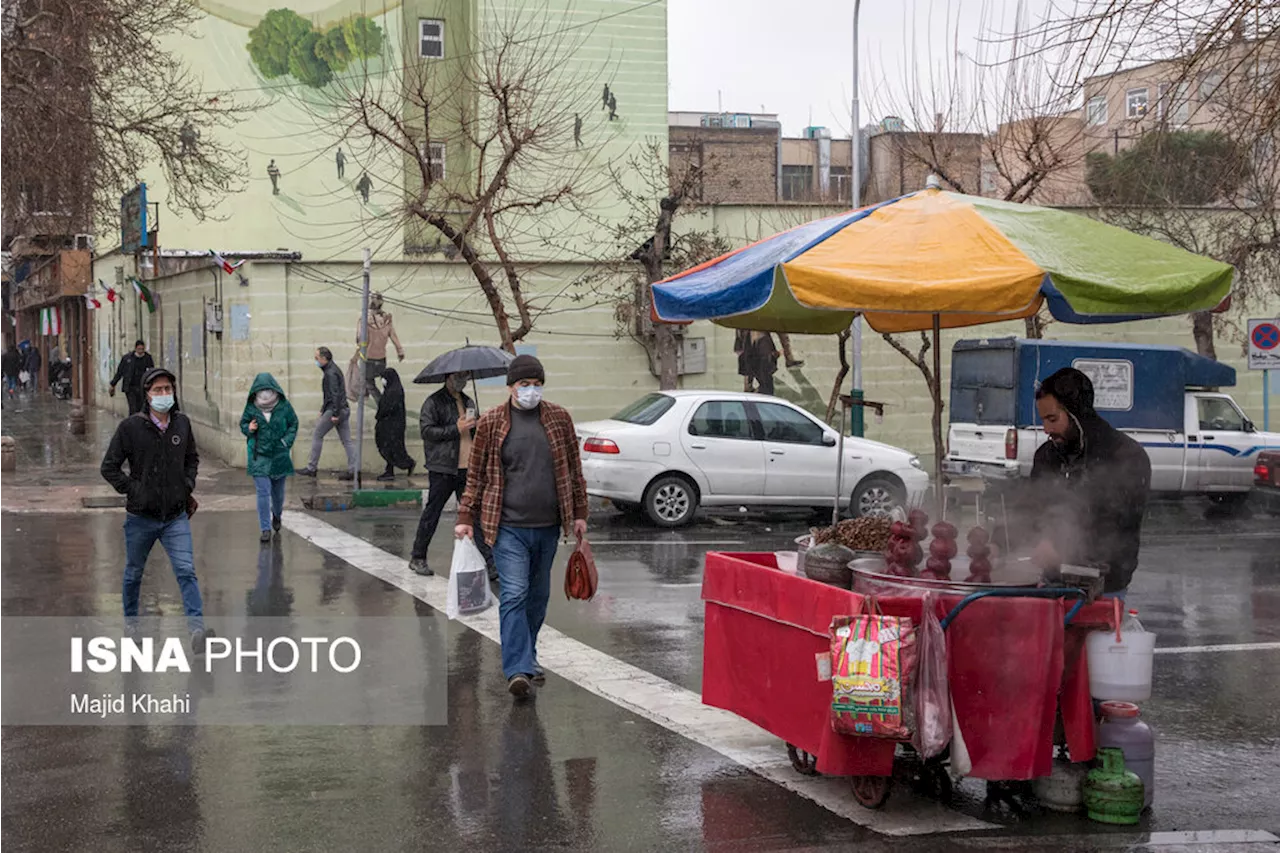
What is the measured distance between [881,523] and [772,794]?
1370 millimetres

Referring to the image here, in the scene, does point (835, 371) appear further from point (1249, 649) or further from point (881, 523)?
point (881, 523)

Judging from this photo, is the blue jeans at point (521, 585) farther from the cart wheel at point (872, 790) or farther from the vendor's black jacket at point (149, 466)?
the cart wheel at point (872, 790)

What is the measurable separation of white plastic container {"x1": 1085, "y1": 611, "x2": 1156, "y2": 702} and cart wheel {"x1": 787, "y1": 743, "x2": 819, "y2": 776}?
4.27ft

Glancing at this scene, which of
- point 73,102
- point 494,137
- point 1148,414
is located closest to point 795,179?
point 494,137

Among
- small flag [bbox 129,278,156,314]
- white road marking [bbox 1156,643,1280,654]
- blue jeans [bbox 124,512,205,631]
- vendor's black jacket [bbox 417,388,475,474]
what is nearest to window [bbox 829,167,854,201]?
small flag [bbox 129,278,156,314]

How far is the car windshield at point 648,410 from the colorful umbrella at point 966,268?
9451 mm

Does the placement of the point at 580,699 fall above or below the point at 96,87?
below

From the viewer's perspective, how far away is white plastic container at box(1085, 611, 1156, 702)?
6.24m

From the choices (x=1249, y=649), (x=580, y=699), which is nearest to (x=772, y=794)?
(x=580, y=699)

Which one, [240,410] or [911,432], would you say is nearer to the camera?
[240,410]

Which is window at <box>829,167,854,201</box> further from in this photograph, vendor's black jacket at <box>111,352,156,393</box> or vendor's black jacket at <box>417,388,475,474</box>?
vendor's black jacket at <box>417,388,475,474</box>

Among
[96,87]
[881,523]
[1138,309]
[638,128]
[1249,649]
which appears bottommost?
[1249,649]

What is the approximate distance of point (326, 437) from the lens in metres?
22.7

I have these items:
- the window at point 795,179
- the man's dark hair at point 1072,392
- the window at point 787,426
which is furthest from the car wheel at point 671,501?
the window at point 795,179
